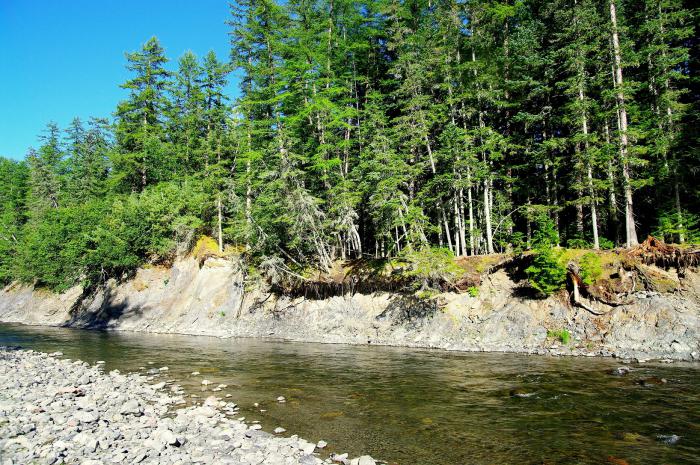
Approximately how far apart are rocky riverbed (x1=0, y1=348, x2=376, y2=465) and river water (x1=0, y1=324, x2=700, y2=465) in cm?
109

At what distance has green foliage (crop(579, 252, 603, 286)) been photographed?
72.2 ft

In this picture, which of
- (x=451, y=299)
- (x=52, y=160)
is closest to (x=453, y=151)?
(x=451, y=299)

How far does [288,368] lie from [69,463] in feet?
37.0

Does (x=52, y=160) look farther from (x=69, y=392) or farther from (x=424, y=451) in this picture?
(x=424, y=451)

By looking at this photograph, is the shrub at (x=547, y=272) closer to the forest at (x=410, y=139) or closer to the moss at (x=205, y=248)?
the forest at (x=410, y=139)

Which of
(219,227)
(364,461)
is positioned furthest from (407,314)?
(219,227)

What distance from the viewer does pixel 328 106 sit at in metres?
30.9

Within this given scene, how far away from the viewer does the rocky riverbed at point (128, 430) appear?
8.04m

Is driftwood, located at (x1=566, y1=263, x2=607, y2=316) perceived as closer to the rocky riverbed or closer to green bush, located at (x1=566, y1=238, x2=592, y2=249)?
green bush, located at (x1=566, y1=238, x2=592, y2=249)

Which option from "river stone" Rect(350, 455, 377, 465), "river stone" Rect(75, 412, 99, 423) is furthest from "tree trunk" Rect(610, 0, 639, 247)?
"river stone" Rect(75, 412, 99, 423)

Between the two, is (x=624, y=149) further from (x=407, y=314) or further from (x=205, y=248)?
(x=205, y=248)

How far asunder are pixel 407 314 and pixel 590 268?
11.5 meters

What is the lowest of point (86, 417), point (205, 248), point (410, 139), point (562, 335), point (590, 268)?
point (562, 335)

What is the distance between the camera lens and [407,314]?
1050 inches
